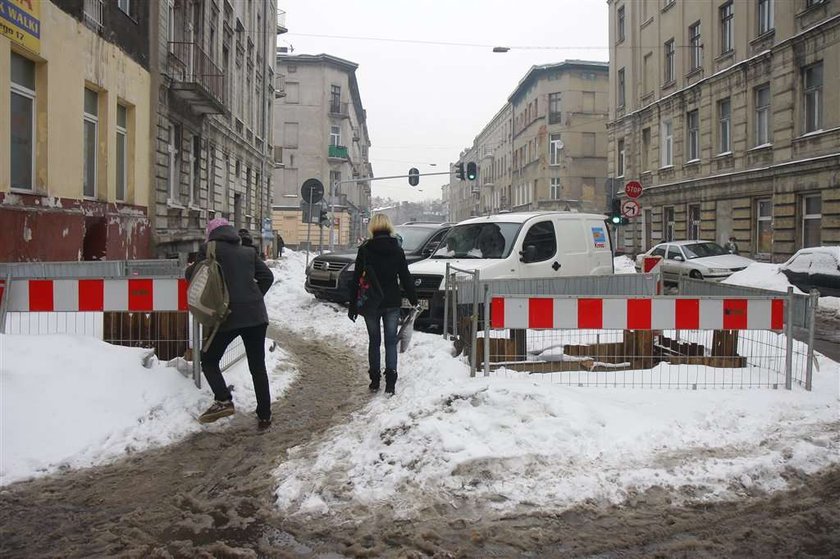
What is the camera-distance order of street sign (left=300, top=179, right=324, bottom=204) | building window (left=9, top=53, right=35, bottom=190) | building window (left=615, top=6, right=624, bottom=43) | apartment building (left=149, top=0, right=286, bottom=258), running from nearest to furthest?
building window (left=9, top=53, right=35, bottom=190)
apartment building (left=149, top=0, right=286, bottom=258)
street sign (left=300, top=179, right=324, bottom=204)
building window (left=615, top=6, right=624, bottom=43)

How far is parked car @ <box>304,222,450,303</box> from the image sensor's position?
13.5m

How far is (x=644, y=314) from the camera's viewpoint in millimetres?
6359

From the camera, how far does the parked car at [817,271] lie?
605 inches

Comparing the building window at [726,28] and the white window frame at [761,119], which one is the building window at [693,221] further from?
the building window at [726,28]

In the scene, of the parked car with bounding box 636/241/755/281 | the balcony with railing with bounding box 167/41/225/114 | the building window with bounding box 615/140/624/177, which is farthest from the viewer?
the building window with bounding box 615/140/624/177

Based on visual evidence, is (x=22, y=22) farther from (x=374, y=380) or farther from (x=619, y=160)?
(x=619, y=160)

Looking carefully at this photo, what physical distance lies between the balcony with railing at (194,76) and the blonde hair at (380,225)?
42.4ft

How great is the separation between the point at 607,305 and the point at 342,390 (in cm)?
279

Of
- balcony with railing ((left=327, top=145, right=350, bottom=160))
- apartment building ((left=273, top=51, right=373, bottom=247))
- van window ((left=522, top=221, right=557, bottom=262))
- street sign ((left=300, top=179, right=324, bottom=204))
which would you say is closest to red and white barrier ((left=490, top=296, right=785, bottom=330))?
van window ((left=522, top=221, right=557, bottom=262))

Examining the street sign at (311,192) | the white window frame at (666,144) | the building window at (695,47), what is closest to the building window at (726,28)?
the building window at (695,47)

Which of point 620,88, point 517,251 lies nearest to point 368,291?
point 517,251

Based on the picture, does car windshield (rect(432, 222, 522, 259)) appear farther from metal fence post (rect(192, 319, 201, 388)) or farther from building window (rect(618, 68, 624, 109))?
building window (rect(618, 68, 624, 109))

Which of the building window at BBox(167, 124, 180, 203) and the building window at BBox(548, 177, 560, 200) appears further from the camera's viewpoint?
the building window at BBox(548, 177, 560, 200)

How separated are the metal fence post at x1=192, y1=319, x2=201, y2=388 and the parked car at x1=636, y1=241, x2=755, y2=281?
15.8 m
